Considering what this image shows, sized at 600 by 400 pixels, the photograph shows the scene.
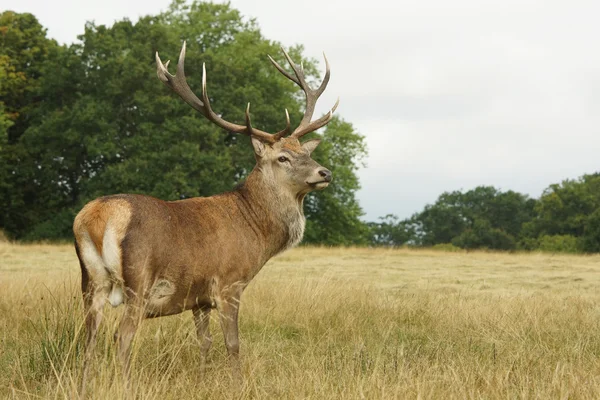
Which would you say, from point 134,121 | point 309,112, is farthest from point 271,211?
point 134,121

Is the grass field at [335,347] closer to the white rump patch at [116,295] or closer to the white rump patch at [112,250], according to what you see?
the white rump patch at [116,295]

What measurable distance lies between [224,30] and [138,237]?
28627 mm

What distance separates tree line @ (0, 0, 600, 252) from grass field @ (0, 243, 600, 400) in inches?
560

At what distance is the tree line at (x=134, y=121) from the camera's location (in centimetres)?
2367

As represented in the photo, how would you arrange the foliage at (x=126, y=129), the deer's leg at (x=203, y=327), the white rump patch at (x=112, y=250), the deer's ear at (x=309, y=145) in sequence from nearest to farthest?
the white rump patch at (x=112, y=250) → the deer's leg at (x=203, y=327) → the deer's ear at (x=309, y=145) → the foliage at (x=126, y=129)

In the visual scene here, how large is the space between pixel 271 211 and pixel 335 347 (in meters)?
1.25

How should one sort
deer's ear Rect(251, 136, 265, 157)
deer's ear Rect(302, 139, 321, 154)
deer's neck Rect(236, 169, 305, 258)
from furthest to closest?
1. deer's ear Rect(302, 139, 321, 154)
2. deer's ear Rect(251, 136, 265, 157)
3. deer's neck Rect(236, 169, 305, 258)

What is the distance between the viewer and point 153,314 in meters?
4.66

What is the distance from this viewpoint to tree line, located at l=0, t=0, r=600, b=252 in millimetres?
23672

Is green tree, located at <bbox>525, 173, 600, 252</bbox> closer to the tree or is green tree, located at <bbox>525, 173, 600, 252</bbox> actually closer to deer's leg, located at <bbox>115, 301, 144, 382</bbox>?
the tree

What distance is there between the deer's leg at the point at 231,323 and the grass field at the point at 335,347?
0.13 m

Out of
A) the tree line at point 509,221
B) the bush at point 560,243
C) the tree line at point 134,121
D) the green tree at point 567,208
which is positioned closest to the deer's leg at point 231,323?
the tree line at point 134,121

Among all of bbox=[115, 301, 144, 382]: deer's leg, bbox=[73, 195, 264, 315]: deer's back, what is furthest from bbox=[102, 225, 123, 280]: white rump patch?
bbox=[115, 301, 144, 382]: deer's leg

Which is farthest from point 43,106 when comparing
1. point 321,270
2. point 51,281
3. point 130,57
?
point 51,281
